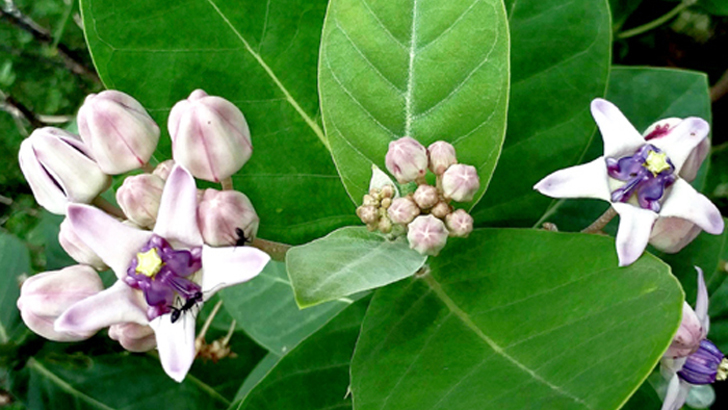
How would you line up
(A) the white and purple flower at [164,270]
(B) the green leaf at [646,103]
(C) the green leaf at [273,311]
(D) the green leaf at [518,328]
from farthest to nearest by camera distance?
1. (C) the green leaf at [273,311]
2. (B) the green leaf at [646,103]
3. (A) the white and purple flower at [164,270]
4. (D) the green leaf at [518,328]

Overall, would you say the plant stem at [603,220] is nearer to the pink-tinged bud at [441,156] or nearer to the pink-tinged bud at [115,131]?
the pink-tinged bud at [441,156]

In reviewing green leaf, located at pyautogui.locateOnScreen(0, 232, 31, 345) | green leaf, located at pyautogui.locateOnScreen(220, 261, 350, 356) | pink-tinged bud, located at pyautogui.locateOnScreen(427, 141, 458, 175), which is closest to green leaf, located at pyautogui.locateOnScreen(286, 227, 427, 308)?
pink-tinged bud, located at pyautogui.locateOnScreen(427, 141, 458, 175)

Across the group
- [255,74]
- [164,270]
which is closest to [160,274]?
[164,270]

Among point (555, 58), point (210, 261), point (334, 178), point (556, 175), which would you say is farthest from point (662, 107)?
point (210, 261)

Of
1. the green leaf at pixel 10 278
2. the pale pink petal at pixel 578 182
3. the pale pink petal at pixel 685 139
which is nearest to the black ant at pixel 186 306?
the pale pink petal at pixel 578 182

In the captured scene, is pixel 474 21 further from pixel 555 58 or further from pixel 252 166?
pixel 252 166
